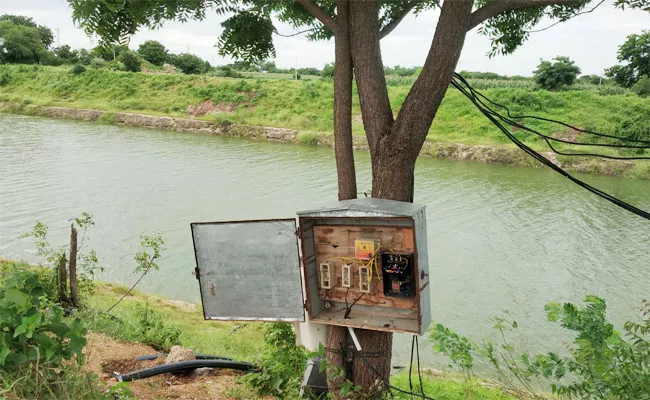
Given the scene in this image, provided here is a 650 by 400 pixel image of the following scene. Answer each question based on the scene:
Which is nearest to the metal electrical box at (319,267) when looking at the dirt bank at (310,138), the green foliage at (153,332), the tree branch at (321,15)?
the tree branch at (321,15)

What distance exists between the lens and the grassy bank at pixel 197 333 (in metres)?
5.52

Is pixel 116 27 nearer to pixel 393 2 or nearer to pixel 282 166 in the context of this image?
pixel 393 2

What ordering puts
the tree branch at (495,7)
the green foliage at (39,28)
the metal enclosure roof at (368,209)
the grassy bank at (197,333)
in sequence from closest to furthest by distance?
the metal enclosure roof at (368,209), the tree branch at (495,7), the grassy bank at (197,333), the green foliage at (39,28)

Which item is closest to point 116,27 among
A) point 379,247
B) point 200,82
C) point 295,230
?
point 295,230

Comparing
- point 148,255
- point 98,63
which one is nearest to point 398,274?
point 148,255

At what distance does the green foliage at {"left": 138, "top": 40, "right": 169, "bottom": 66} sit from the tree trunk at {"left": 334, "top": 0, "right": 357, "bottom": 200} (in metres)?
41.2

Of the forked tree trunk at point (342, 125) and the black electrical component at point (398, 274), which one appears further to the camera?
the forked tree trunk at point (342, 125)

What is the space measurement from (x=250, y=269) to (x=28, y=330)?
1.45m

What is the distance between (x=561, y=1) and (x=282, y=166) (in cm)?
1654

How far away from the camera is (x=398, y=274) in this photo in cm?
363

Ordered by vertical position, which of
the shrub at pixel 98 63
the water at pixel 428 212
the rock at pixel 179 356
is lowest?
the water at pixel 428 212

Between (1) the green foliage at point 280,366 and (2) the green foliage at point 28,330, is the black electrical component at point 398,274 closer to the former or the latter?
(1) the green foliage at point 280,366

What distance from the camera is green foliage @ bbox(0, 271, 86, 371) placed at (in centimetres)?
249

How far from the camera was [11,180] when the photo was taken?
53.7 feet
